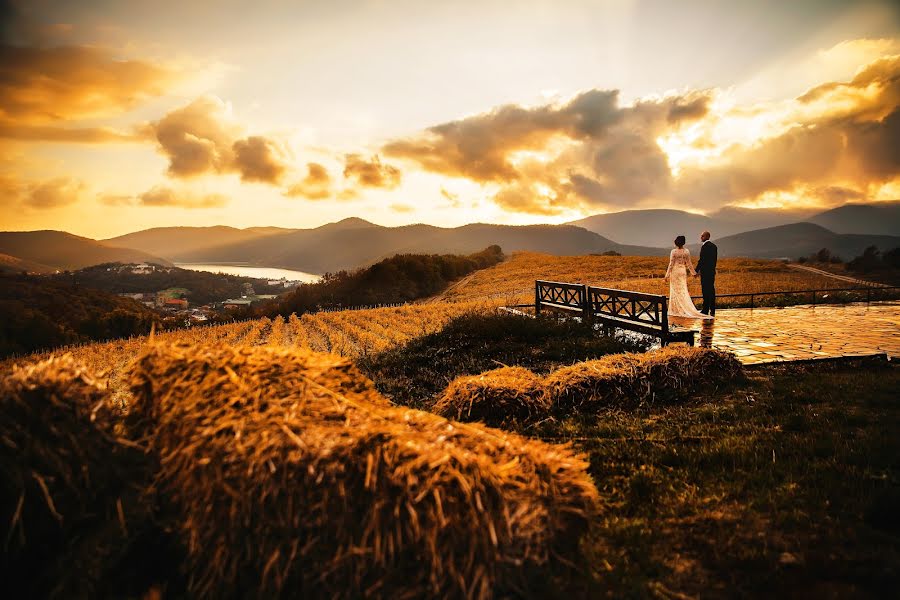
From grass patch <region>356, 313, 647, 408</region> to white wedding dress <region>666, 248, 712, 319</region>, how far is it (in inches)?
151

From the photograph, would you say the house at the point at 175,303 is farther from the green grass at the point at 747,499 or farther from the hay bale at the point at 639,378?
the green grass at the point at 747,499

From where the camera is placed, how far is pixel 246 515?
1769mm

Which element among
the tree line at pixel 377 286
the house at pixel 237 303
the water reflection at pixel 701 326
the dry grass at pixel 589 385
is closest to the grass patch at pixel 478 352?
the dry grass at pixel 589 385

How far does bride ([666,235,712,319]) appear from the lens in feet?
43.5

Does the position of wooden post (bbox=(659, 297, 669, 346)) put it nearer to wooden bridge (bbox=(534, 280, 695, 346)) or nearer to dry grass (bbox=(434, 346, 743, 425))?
wooden bridge (bbox=(534, 280, 695, 346))

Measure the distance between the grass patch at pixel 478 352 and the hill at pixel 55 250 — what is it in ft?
531

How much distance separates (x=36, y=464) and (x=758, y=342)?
11699 millimetres

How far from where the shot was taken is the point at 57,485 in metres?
1.78

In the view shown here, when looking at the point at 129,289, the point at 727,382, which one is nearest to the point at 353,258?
the point at 129,289

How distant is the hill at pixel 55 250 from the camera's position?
474ft

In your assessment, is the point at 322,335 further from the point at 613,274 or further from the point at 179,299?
the point at 179,299

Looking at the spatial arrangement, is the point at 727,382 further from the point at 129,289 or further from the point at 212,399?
the point at 129,289

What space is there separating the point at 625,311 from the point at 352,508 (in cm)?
1194

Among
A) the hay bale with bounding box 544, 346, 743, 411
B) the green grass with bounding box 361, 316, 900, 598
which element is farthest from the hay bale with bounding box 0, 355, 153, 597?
the hay bale with bounding box 544, 346, 743, 411
